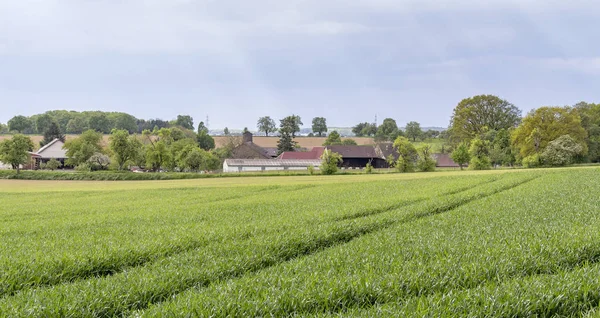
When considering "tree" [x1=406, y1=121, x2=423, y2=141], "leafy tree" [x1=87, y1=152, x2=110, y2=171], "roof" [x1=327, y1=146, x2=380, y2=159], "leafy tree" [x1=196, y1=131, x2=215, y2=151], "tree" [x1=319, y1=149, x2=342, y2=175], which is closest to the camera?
"tree" [x1=319, y1=149, x2=342, y2=175]

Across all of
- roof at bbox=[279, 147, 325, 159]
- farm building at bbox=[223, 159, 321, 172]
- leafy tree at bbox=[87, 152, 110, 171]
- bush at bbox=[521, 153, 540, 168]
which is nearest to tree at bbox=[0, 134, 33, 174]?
leafy tree at bbox=[87, 152, 110, 171]

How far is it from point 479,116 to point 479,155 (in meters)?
21.0

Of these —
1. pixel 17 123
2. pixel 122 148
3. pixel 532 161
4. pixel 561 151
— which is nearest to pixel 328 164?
pixel 532 161

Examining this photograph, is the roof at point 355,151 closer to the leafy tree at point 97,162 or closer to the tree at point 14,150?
the leafy tree at point 97,162

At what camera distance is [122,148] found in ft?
293

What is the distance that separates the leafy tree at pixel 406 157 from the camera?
87375 millimetres

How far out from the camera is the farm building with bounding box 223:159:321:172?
113 m

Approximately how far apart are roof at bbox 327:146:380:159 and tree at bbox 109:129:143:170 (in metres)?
51.7

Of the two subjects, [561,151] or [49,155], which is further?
[49,155]

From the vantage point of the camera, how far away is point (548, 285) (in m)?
7.00

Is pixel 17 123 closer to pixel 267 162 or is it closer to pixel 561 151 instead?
pixel 267 162

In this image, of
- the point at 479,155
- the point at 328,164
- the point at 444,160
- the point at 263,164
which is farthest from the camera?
the point at 444,160

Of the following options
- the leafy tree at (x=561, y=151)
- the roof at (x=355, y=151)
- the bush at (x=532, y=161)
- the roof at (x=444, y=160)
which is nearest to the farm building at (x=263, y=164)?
the roof at (x=355, y=151)

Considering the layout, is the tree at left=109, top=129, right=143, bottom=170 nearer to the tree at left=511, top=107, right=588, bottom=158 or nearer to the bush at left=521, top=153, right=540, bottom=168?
the bush at left=521, top=153, right=540, bottom=168
